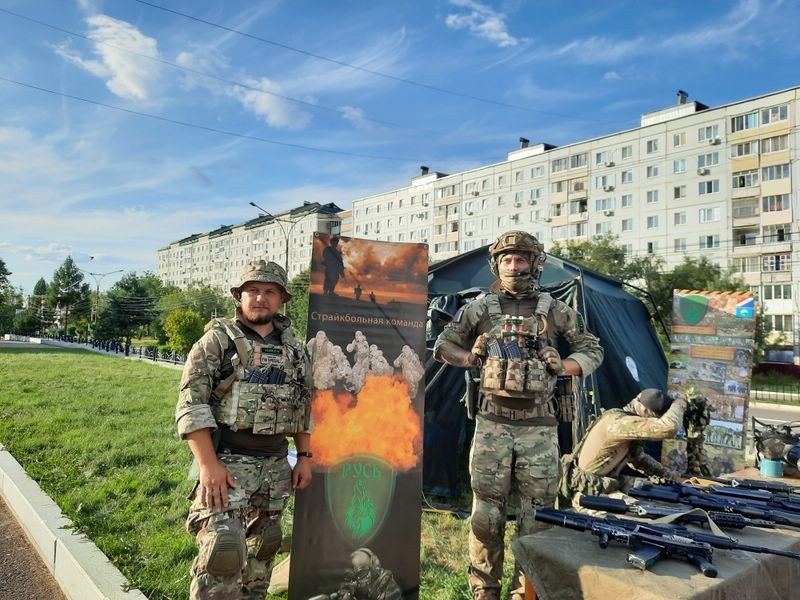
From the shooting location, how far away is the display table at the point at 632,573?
6.28ft

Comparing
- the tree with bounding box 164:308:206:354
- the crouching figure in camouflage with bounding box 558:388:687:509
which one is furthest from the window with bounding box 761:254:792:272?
the crouching figure in camouflage with bounding box 558:388:687:509

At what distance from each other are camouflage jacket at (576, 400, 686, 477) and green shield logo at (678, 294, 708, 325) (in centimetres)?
292

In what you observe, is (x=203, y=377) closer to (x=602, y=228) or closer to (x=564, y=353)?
(x=564, y=353)

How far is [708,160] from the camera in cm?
3288

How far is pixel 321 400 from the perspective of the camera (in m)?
3.28

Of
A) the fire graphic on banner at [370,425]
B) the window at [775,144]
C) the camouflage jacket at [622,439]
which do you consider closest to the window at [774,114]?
the window at [775,144]

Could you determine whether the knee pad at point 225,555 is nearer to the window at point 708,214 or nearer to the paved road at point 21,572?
the paved road at point 21,572

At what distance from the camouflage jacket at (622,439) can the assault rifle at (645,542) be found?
5.01 feet

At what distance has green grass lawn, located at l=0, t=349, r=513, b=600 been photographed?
3.63 meters

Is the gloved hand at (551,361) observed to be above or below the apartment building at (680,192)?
below

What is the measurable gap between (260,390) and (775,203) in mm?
35867

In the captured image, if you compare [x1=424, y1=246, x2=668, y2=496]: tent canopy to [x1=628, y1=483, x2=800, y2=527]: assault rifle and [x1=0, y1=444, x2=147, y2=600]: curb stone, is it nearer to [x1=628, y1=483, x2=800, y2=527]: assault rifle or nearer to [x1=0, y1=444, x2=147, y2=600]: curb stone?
[x1=628, y1=483, x2=800, y2=527]: assault rifle

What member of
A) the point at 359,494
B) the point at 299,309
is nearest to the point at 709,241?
the point at 299,309

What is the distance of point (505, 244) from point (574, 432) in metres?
2.78
